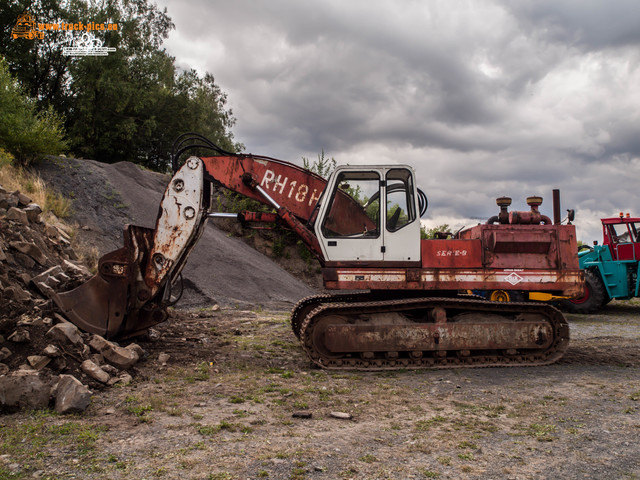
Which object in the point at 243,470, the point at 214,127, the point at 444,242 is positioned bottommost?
the point at 243,470

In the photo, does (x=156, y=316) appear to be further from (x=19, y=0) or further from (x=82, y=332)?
(x=19, y=0)

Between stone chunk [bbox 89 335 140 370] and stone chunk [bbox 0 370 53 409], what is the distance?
1.28 metres

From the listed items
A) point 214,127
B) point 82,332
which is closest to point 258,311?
point 82,332

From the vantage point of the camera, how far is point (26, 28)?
24172mm

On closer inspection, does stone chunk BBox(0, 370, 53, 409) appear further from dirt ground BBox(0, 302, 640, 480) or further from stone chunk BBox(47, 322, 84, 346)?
stone chunk BBox(47, 322, 84, 346)

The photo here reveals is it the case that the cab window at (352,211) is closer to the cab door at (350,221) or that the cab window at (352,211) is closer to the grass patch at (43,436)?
the cab door at (350,221)

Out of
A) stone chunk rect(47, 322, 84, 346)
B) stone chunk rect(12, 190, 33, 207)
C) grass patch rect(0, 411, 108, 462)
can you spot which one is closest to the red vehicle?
stone chunk rect(47, 322, 84, 346)

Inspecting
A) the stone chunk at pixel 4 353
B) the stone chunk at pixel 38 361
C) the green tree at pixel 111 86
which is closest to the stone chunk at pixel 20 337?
the stone chunk at pixel 4 353

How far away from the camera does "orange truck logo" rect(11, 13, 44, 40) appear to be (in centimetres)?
2392

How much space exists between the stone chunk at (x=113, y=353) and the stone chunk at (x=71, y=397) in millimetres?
1246

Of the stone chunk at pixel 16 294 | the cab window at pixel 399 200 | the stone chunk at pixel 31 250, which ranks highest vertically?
the cab window at pixel 399 200

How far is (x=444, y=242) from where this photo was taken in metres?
6.99

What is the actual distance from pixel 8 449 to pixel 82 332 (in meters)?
2.96

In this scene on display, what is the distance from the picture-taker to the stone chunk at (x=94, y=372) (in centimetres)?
557
